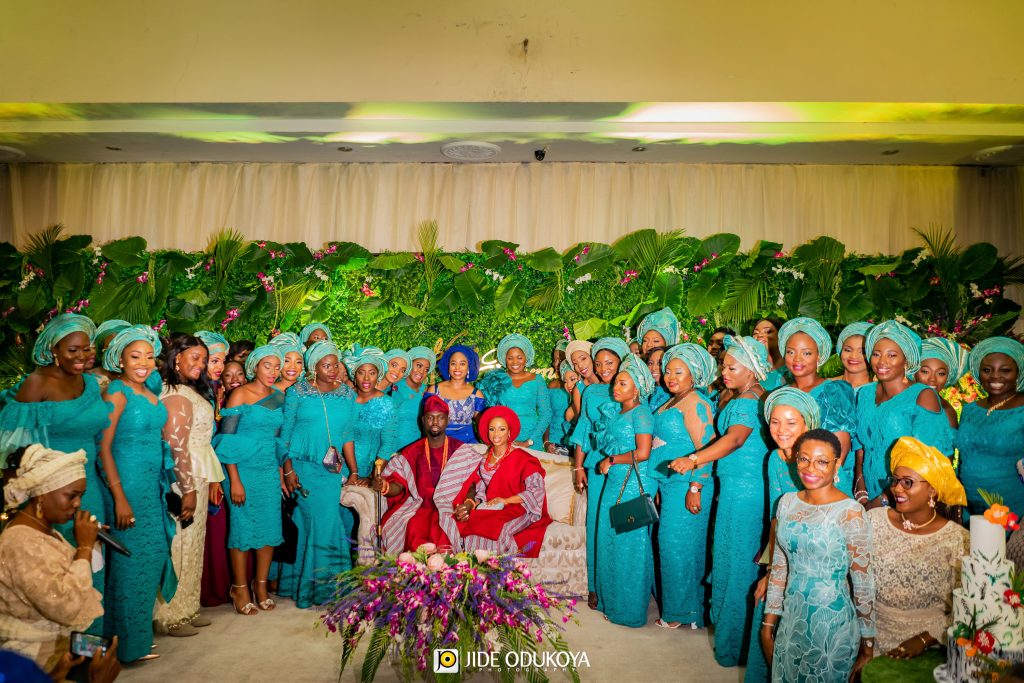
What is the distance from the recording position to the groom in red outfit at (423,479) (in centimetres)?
539

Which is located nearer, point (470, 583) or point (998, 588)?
point (998, 588)

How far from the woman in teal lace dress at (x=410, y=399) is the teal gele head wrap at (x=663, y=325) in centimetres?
202

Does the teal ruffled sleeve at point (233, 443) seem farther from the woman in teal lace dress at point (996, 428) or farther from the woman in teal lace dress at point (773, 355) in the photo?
the woman in teal lace dress at point (996, 428)

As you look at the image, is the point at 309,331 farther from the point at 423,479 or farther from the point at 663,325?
the point at 663,325

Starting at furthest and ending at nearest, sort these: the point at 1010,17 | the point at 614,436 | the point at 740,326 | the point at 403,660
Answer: the point at 740,326 < the point at 1010,17 < the point at 614,436 < the point at 403,660

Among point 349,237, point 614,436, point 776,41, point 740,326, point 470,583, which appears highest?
point 776,41

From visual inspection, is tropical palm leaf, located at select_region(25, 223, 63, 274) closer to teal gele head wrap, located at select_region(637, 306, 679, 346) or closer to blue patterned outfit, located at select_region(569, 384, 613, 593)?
blue patterned outfit, located at select_region(569, 384, 613, 593)

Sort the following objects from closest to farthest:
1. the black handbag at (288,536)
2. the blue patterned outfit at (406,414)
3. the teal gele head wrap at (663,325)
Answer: the black handbag at (288,536) → the blue patterned outfit at (406,414) → the teal gele head wrap at (663,325)

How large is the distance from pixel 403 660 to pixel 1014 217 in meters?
7.93

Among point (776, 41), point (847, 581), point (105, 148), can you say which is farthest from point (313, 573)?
point (776, 41)

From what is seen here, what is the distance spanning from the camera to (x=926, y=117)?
6.75m

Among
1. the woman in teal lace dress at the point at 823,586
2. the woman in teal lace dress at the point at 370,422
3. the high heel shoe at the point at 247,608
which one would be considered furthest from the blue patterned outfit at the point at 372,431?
the woman in teal lace dress at the point at 823,586

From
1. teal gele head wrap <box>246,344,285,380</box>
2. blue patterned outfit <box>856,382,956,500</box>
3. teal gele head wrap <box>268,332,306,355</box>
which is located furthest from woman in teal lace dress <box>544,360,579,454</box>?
blue patterned outfit <box>856,382,956,500</box>

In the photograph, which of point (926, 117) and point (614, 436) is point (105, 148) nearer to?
point (614, 436)
